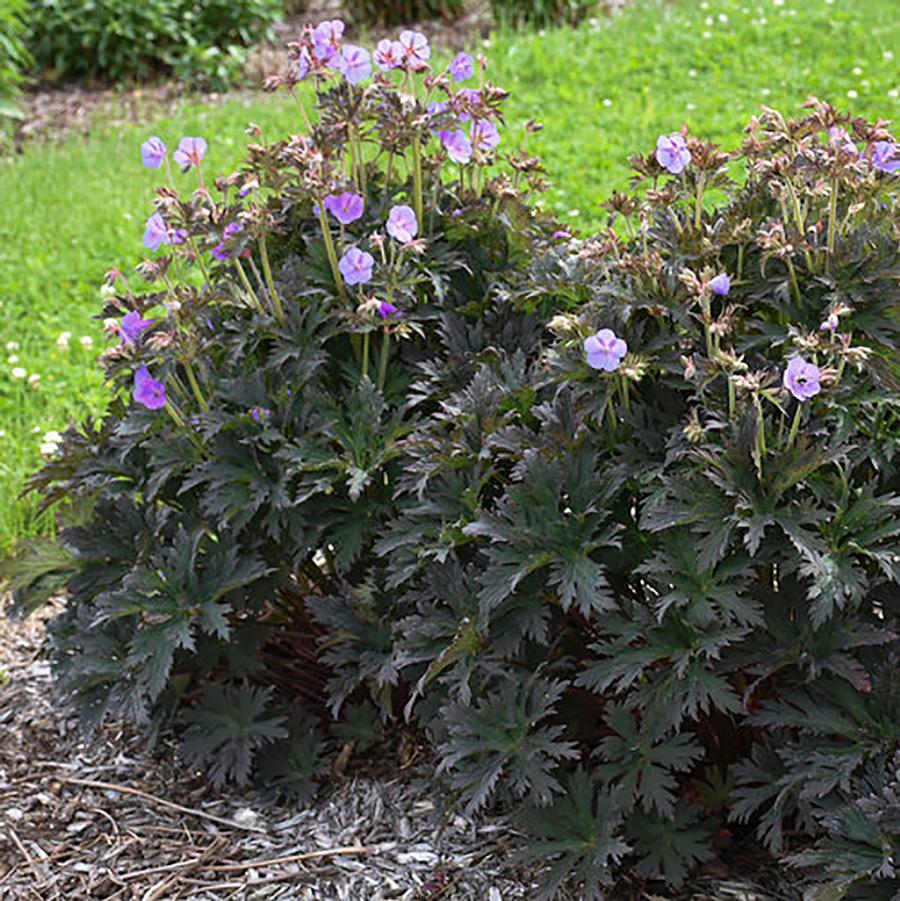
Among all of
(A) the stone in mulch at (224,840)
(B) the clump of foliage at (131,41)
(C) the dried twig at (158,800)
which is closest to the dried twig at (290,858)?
(A) the stone in mulch at (224,840)

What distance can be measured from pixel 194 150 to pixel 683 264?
1.04 m

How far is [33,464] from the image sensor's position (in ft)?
13.6

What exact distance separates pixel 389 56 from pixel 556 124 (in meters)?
4.07

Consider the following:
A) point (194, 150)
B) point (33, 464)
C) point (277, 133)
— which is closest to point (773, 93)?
point (277, 133)

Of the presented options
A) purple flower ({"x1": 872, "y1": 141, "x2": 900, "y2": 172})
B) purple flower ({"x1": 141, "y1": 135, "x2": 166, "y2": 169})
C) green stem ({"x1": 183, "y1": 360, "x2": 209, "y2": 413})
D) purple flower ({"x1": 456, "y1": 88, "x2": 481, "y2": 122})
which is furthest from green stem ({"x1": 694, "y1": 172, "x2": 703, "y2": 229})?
purple flower ({"x1": 141, "y1": 135, "x2": 166, "y2": 169})

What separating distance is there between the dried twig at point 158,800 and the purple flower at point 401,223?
3.88ft

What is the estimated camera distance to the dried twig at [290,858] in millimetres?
2471

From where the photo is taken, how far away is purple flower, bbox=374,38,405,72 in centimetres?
257

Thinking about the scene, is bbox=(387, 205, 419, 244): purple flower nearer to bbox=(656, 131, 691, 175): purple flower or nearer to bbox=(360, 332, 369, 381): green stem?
bbox=(360, 332, 369, 381): green stem

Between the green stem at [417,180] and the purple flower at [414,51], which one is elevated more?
the purple flower at [414,51]

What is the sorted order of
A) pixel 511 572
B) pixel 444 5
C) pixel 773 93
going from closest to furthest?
1. pixel 511 572
2. pixel 773 93
3. pixel 444 5

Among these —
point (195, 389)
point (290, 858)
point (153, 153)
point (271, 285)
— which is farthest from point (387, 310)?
point (290, 858)

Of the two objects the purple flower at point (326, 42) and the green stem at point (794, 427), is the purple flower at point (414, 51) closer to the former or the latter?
the purple flower at point (326, 42)

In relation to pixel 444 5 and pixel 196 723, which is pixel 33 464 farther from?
pixel 444 5
